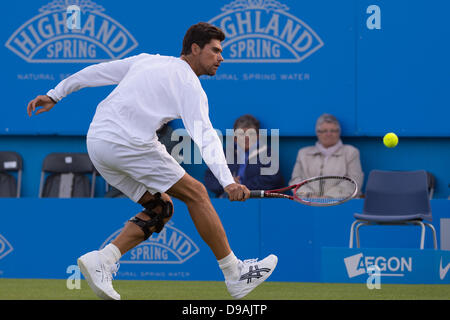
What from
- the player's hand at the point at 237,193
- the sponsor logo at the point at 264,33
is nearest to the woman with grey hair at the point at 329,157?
the sponsor logo at the point at 264,33

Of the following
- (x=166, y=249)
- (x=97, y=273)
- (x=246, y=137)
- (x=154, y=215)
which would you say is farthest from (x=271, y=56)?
(x=97, y=273)

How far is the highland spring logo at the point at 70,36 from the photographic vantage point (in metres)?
8.35

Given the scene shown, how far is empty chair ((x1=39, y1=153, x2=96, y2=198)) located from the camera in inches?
328

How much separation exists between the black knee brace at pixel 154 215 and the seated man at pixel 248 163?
2.61 m

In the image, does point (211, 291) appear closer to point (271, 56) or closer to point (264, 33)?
point (271, 56)

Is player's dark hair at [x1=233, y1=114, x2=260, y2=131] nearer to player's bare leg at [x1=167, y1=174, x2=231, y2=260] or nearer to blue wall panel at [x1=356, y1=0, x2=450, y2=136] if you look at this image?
blue wall panel at [x1=356, y1=0, x2=450, y2=136]

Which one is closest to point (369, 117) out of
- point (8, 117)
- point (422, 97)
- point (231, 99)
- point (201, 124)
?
point (422, 97)

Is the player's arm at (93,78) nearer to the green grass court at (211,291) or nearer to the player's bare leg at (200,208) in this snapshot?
the player's bare leg at (200,208)

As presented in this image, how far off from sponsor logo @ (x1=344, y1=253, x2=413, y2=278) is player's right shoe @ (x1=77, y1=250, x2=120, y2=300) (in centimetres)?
222

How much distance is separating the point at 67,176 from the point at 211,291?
3.15 meters

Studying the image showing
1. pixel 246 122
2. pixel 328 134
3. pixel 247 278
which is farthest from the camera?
pixel 246 122

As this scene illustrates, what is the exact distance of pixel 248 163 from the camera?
769 cm

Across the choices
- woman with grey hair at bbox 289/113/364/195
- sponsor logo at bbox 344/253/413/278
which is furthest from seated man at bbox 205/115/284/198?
sponsor logo at bbox 344/253/413/278

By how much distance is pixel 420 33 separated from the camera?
26.7 feet
